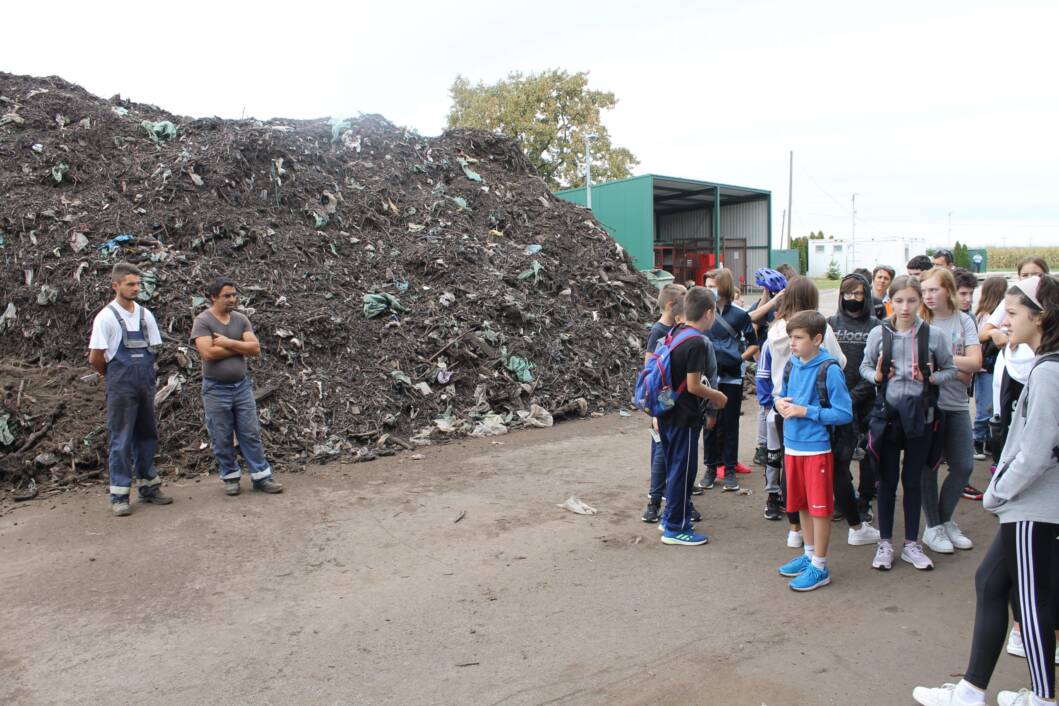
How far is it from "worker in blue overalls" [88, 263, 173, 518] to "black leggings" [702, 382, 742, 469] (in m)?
4.72

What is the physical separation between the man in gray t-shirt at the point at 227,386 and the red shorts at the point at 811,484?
14.2 ft

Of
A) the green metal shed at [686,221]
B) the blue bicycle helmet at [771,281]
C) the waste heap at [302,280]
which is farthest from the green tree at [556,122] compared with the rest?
the blue bicycle helmet at [771,281]

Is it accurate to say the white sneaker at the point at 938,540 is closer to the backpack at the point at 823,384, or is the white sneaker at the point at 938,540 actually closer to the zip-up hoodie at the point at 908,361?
the zip-up hoodie at the point at 908,361

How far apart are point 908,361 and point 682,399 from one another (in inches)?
56.6

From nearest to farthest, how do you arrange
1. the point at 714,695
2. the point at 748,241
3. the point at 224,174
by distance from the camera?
the point at 714,695 < the point at 224,174 < the point at 748,241

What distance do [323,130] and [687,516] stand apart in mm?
11072

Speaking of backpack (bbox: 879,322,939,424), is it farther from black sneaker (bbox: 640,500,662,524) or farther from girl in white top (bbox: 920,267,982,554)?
black sneaker (bbox: 640,500,662,524)

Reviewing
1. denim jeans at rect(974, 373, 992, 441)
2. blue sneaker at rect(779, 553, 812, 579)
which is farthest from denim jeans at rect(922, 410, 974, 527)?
denim jeans at rect(974, 373, 992, 441)

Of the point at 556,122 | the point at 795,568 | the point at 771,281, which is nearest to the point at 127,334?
the point at 795,568

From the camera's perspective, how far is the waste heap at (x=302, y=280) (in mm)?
7594

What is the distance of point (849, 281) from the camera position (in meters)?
5.08

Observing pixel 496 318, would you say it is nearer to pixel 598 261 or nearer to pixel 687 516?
pixel 598 261

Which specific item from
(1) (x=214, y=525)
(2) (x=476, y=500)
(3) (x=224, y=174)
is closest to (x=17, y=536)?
(1) (x=214, y=525)

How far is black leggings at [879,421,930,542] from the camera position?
14.9 ft
